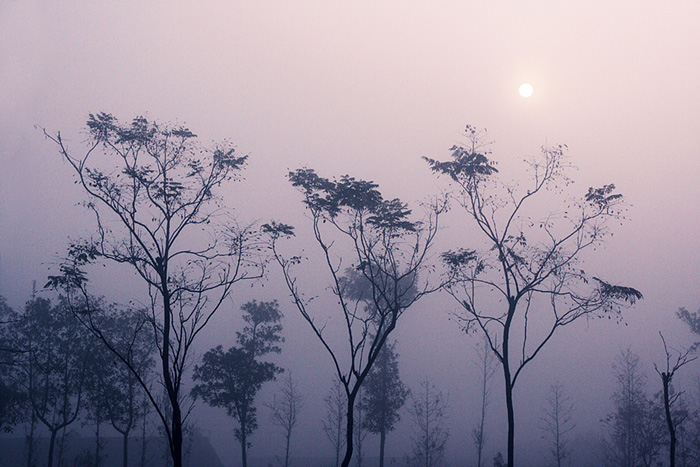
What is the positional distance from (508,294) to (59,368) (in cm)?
3193

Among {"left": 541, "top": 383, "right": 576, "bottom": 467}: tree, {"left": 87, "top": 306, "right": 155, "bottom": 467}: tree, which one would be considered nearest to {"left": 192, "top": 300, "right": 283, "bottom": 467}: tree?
{"left": 87, "top": 306, "right": 155, "bottom": 467}: tree

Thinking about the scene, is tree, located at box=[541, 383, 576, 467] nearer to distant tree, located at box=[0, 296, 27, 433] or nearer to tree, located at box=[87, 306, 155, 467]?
tree, located at box=[87, 306, 155, 467]

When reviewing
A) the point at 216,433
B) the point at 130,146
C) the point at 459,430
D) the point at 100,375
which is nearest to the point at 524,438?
the point at 459,430

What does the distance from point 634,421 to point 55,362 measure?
138ft

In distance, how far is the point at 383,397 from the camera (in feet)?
128

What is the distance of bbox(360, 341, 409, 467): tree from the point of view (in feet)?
126

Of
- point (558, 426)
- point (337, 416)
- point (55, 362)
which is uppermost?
point (55, 362)

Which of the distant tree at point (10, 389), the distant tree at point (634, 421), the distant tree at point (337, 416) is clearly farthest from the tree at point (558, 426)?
the distant tree at point (10, 389)

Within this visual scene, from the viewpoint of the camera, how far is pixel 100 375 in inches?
1341

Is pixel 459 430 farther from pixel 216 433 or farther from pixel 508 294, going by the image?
pixel 508 294

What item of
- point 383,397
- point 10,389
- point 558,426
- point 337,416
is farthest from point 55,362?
point 558,426

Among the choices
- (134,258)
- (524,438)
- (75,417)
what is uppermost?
(134,258)

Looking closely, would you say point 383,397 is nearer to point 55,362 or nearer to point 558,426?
point 558,426

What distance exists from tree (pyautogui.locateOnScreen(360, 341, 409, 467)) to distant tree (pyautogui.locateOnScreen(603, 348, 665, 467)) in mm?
15306
